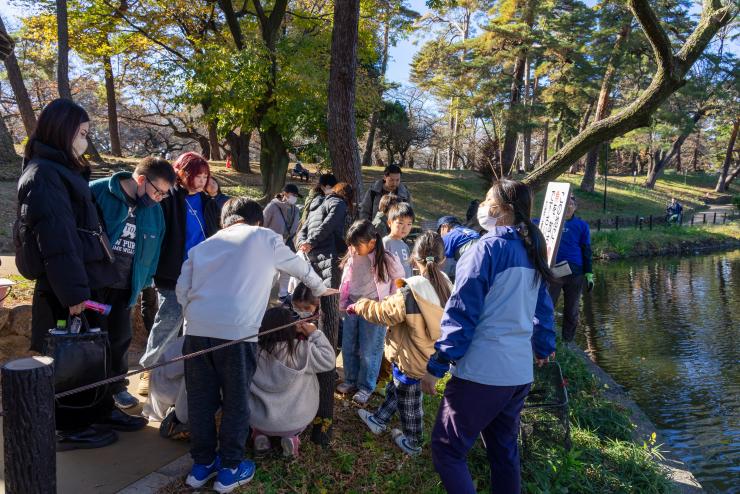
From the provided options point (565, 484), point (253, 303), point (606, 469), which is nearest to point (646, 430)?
point (606, 469)

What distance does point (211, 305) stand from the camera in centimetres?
272

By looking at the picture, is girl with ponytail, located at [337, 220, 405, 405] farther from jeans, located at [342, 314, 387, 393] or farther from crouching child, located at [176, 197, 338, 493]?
crouching child, located at [176, 197, 338, 493]

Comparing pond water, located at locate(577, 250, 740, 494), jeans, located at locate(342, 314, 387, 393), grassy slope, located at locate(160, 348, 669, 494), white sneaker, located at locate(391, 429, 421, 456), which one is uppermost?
jeans, located at locate(342, 314, 387, 393)

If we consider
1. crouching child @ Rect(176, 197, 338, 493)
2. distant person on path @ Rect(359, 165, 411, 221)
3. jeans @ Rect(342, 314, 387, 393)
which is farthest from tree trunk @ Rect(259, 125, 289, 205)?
crouching child @ Rect(176, 197, 338, 493)

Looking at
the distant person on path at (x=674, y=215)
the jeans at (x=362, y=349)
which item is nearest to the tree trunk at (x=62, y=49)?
the jeans at (x=362, y=349)

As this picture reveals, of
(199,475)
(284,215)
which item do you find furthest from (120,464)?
(284,215)

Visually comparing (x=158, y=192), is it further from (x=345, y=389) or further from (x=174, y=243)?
(x=345, y=389)

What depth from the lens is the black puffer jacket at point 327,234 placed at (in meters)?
4.79

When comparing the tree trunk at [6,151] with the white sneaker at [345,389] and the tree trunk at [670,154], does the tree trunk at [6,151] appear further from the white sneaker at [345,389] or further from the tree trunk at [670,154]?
the tree trunk at [670,154]

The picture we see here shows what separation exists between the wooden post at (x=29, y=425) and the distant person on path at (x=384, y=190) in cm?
415

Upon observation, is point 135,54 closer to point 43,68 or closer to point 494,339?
point 43,68

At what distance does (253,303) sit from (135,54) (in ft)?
64.1

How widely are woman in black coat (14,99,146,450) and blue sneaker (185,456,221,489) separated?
72 cm

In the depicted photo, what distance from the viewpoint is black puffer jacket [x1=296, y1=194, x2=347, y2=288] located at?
479 centimetres
